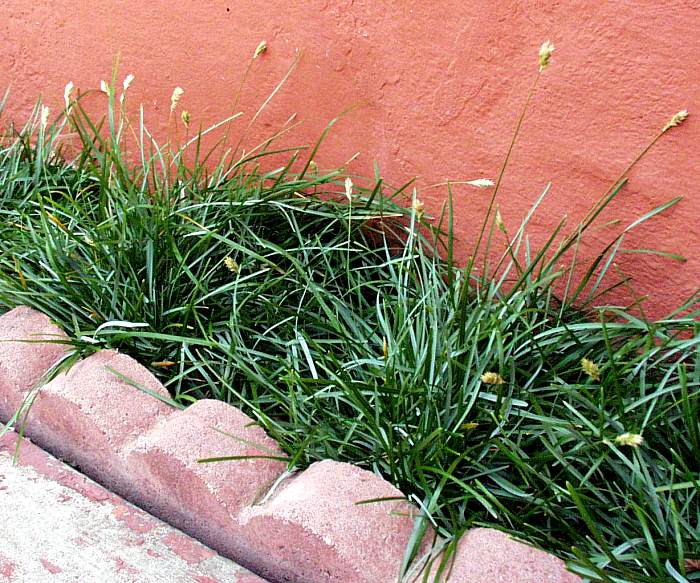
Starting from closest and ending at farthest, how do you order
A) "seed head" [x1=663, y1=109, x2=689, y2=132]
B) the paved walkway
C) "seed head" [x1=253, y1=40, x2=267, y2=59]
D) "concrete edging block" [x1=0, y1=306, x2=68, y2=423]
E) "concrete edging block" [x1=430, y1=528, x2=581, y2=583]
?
"concrete edging block" [x1=430, y1=528, x2=581, y2=583] < the paved walkway < "seed head" [x1=663, y1=109, x2=689, y2=132] < "concrete edging block" [x1=0, y1=306, x2=68, y2=423] < "seed head" [x1=253, y1=40, x2=267, y2=59]

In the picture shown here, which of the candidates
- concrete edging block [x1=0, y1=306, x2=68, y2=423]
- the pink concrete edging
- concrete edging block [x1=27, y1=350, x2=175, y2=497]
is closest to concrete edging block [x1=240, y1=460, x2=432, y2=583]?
the pink concrete edging

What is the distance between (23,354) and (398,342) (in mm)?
1023

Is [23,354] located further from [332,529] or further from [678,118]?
[678,118]

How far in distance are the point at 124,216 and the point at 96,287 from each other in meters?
0.24

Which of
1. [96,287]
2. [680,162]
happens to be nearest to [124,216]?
[96,287]

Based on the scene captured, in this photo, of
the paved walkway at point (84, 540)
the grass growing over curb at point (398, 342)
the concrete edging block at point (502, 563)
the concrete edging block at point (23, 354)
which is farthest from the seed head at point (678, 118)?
the concrete edging block at point (23, 354)

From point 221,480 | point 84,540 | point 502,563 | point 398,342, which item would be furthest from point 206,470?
point 502,563

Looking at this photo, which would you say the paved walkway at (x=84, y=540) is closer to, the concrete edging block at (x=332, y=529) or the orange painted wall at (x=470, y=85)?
the concrete edging block at (x=332, y=529)

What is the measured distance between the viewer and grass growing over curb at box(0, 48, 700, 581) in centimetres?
159

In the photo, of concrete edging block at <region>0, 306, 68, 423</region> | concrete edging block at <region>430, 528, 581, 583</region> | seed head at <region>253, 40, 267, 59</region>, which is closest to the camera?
concrete edging block at <region>430, 528, 581, 583</region>

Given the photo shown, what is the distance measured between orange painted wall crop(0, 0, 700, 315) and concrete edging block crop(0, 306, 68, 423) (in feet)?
3.15

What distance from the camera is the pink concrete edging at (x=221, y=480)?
149cm

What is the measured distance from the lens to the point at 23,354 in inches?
80.7

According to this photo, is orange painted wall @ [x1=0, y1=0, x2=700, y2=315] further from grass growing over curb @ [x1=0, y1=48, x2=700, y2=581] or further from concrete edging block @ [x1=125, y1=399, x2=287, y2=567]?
concrete edging block @ [x1=125, y1=399, x2=287, y2=567]
